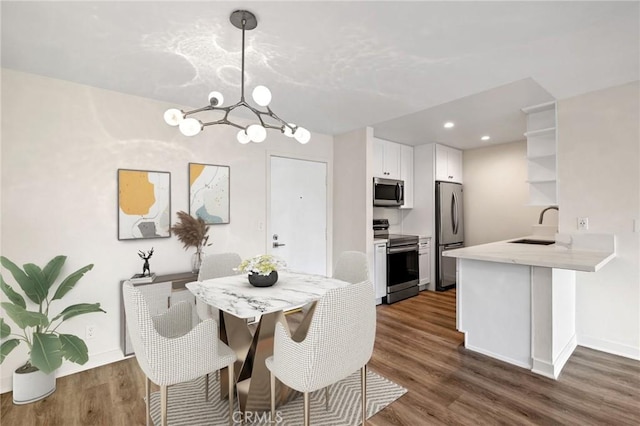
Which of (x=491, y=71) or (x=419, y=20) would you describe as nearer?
(x=419, y=20)

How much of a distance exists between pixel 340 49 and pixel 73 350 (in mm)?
2724

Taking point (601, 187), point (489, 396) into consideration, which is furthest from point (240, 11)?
point (601, 187)

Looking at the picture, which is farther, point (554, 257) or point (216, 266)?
point (216, 266)

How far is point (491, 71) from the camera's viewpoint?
238 cm

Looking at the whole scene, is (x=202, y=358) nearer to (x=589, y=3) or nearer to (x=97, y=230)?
(x=97, y=230)

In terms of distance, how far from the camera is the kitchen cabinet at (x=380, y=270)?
4160 millimetres

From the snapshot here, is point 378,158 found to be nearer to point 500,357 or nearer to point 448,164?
point 448,164

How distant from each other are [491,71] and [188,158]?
112 inches

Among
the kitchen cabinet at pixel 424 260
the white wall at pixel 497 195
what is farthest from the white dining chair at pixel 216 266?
the white wall at pixel 497 195

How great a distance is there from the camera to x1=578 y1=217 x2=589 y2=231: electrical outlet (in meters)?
2.84

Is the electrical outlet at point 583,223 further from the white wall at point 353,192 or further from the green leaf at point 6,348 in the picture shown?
the green leaf at point 6,348

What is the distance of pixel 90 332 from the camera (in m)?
2.59

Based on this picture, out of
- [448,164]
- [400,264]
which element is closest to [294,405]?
[400,264]

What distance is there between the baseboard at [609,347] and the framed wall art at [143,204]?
410 cm
